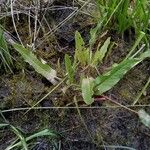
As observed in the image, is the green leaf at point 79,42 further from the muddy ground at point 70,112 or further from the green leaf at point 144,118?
the green leaf at point 144,118

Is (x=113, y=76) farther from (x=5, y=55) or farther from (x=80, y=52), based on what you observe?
(x=5, y=55)

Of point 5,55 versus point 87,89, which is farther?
point 5,55

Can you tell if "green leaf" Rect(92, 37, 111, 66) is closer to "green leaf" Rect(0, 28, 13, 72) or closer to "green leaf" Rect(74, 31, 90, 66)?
"green leaf" Rect(74, 31, 90, 66)

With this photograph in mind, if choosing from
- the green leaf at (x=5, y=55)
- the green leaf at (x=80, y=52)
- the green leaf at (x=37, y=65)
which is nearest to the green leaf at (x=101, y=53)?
the green leaf at (x=80, y=52)

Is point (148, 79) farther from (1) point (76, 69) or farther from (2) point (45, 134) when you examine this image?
(2) point (45, 134)

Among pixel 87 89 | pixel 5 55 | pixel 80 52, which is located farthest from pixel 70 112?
pixel 5 55

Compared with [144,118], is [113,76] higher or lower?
higher
